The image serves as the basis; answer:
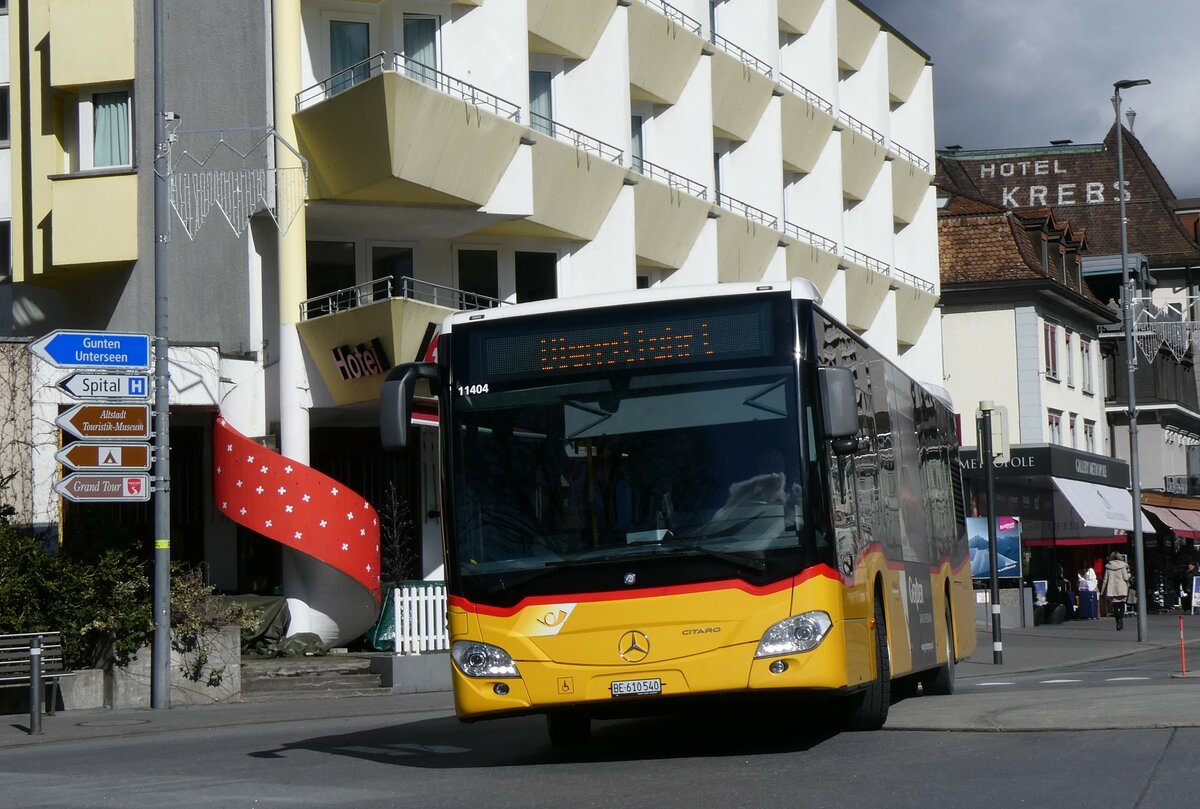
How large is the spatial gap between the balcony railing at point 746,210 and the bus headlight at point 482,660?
26672 mm

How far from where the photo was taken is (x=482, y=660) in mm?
11711

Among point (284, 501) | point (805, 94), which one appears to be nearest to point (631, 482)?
point (284, 501)

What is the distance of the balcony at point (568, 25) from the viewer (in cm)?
3041

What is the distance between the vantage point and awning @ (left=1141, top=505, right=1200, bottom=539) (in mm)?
58719

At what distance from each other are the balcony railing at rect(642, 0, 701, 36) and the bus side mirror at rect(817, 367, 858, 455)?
925 inches

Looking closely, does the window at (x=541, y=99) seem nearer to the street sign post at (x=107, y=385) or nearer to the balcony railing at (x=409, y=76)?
the balcony railing at (x=409, y=76)

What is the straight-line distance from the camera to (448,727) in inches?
667

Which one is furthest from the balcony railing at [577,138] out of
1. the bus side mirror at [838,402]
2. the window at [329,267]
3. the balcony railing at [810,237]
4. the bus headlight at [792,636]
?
the bus headlight at [792,636]

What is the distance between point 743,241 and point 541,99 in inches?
280

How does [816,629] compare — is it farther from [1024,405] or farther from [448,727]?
[1024,405]

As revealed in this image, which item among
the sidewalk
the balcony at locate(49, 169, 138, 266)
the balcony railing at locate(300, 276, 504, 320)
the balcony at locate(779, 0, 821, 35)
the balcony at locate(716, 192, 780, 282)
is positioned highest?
the balcony at locate(779, 0, 821, 35)

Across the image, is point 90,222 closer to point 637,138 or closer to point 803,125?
point 637,138

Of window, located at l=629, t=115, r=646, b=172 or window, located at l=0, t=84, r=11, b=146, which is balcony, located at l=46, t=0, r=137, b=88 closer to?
window, located at l=0, t=84, r=11, b=146

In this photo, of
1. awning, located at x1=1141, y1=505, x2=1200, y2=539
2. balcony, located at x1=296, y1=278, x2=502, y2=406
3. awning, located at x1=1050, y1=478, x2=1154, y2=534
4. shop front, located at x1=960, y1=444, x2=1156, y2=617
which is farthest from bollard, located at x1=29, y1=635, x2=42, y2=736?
awning, located at x1=1141, y1=505, x2=1200, y2=539
